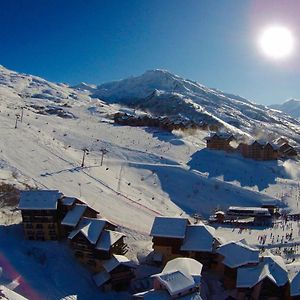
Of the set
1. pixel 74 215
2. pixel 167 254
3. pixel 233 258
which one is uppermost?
pixel 74 215

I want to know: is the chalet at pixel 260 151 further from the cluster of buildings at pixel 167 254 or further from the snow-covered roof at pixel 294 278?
the snow-covered roof at pixel 294 278

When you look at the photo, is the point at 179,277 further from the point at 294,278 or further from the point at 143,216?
the point at 143,216

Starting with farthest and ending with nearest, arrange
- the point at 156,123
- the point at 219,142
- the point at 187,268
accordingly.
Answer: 1. the point at 156,123
2. the point at 219,142
3. the point at 187,268

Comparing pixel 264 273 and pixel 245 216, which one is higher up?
pixel 245 216

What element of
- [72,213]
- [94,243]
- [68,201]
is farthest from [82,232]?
[68,201]

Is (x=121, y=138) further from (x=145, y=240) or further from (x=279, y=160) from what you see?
(x=145, y=240)

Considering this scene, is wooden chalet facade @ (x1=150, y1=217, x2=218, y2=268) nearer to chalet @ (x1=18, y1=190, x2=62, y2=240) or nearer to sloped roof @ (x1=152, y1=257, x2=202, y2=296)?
sloped roof @ (x1=152, y1=257, x2=202, y2=296)

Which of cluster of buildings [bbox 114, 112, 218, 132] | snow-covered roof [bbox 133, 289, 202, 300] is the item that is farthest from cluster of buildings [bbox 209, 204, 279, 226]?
cluster of buildings [bbox 114, 112, 218, 132]
